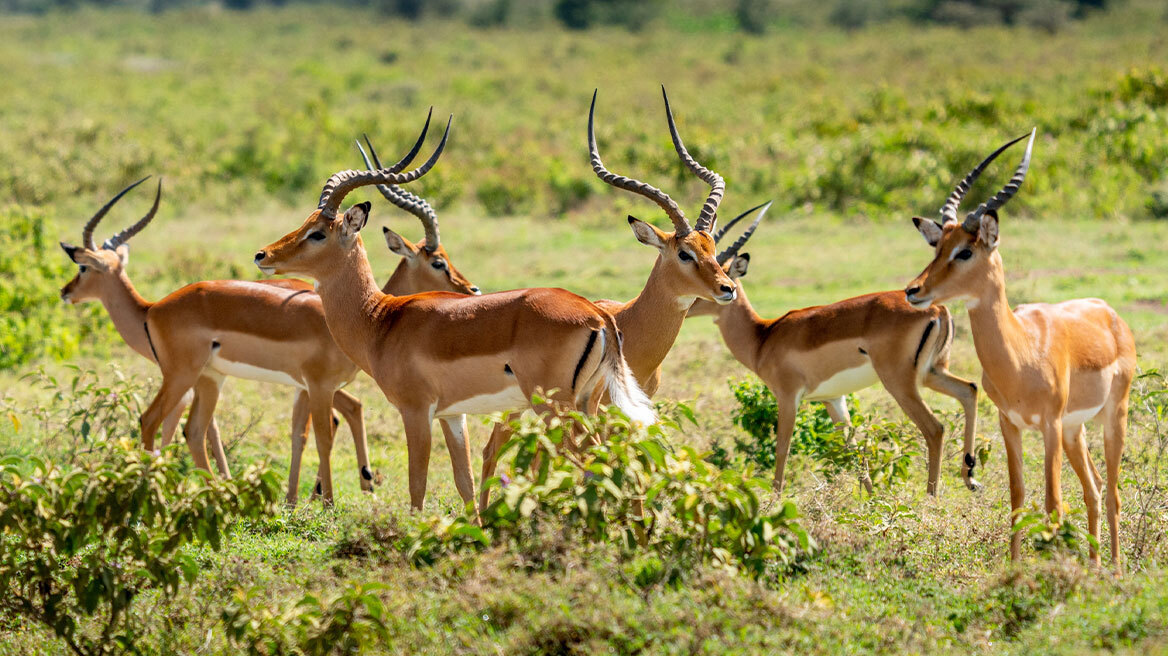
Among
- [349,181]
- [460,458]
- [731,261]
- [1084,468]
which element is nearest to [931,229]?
[1084,468]

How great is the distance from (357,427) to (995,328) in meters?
3.54

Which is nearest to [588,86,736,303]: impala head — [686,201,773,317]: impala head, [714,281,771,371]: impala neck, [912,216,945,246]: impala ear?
[912,216,945,246]: impala ear

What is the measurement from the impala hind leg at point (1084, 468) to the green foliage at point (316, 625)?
2.85m

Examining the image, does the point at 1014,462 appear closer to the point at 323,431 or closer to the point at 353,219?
the point at 353,219

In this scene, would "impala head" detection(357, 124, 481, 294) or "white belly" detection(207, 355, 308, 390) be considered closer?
"white belly" detection(207, 355, 308, 390)

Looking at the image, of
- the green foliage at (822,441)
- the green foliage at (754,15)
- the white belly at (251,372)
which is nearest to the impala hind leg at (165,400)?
the white belly at (251,372)

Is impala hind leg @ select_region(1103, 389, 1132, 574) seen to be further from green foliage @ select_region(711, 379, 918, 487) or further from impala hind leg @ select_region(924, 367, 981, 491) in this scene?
impala hind leg @ select_region(924, 367, 981, 491)

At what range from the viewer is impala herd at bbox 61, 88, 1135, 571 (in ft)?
15.8

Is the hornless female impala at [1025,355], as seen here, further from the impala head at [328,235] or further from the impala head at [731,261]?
the impala head at [328,235]

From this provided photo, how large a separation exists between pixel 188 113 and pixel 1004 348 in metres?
23.5

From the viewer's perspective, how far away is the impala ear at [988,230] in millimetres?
4672

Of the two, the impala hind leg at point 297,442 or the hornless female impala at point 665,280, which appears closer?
the hornless female impala at point 665,280

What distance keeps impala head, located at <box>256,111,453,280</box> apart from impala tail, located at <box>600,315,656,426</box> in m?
1.28

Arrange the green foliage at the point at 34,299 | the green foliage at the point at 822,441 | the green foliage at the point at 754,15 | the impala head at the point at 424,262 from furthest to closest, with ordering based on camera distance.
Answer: the green foliage at the point at 754,15 < the green foliage at the point at 34,299 < the impala head at the point at 424,262 < the green foliage at the point at 822,441
